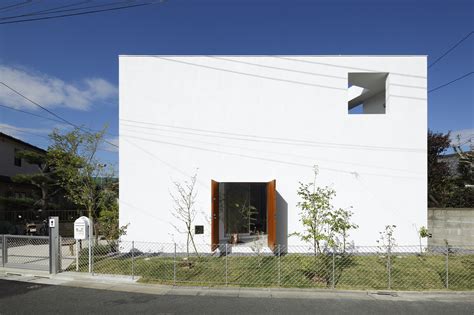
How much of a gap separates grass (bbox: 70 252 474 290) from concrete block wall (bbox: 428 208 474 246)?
0.93 m

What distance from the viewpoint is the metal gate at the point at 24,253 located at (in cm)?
880

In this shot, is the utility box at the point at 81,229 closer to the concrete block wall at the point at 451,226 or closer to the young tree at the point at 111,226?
the young tree at the point at 111,226

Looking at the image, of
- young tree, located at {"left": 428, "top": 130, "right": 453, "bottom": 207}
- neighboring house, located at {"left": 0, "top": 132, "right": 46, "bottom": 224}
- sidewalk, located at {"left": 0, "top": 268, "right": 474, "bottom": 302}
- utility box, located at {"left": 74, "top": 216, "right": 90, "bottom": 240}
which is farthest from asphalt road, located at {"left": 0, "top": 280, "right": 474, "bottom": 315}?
neighboring house, located at {"left": 0, "top": 132, "right": 46, "bottom": 224}

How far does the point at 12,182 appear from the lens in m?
17.4

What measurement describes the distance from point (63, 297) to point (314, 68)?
375 inches

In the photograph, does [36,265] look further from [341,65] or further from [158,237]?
[341,65]

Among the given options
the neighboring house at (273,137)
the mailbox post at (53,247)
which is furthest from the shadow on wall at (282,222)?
the mailbox post at (53,247)

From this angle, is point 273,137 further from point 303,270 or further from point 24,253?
point 24,253

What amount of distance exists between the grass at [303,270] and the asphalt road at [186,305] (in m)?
0.96

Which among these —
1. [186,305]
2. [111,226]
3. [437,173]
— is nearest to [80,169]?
[111,226]

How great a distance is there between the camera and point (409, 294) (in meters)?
6.89

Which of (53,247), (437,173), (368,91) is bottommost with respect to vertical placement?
(53,247)

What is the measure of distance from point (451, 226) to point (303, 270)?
608 cm

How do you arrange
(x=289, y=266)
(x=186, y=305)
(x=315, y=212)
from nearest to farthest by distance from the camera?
1. (x=186, y=305)
2. (x=315, y=212)
3. (x=289, y=266)
